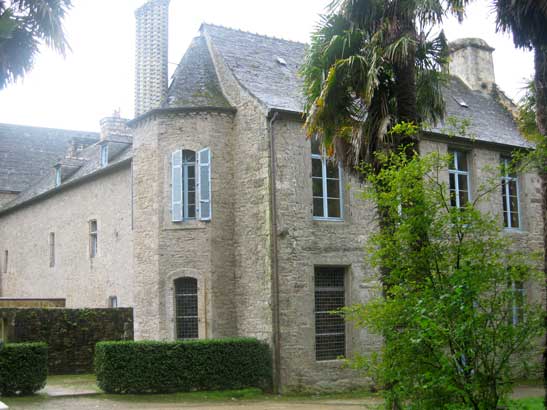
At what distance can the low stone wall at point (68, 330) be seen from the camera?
63.0 ft

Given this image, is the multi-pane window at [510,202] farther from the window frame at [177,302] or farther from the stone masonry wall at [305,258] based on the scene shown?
the window frame at [177,302]

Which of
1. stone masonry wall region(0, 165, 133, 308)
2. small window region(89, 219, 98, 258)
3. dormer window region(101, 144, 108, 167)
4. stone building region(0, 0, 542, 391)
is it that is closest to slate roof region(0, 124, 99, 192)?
stone masonry wall region(0, 165, 133, 308)

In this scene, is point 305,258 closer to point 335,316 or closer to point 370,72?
point 335,316

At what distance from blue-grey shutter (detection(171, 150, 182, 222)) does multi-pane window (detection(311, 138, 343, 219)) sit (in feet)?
10.6

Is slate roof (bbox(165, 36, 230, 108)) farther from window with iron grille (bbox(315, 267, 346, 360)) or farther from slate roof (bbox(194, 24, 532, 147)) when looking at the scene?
window with iron grille (bbox(315, 267, 346, 360))

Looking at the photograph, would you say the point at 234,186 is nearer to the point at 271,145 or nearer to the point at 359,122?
the point at 271,145

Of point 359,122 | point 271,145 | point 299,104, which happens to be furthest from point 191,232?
point 359,122

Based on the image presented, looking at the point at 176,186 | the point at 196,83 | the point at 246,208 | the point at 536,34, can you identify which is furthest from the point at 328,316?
the point at 536,34

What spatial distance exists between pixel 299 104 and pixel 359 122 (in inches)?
180

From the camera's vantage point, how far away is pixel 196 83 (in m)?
18.9

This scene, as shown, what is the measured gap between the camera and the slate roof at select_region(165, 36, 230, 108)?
1834cm

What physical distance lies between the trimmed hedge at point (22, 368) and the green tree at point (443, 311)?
8902 mm

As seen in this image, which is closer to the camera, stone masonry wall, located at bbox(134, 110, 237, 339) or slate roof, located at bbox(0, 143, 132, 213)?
stone masonry wall, located at bbox(134, 110, 237, 339)

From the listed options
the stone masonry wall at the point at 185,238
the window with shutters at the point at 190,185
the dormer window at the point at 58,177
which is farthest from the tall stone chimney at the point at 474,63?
the dormer window at the point at 58,177
